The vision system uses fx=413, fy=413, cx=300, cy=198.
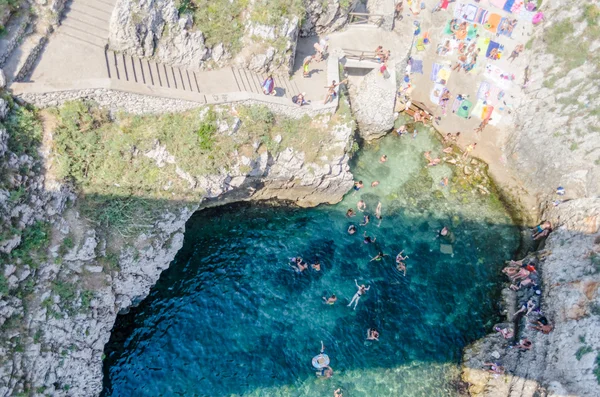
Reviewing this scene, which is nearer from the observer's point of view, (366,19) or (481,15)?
(366,19)

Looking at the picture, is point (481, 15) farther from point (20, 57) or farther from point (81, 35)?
point (20, 57)

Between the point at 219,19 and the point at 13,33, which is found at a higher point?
the point at 13,33

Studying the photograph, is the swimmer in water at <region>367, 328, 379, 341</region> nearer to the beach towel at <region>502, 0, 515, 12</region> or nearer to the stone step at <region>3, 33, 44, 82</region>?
the stone step at <region>3, 33, 44, 82</region>

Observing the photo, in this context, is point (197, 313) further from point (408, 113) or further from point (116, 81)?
point (408, 113)

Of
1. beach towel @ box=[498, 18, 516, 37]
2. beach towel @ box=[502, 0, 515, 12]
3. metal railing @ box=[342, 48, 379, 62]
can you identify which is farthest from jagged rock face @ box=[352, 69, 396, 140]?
beach towel @ box=[502, 0, 515, 12]

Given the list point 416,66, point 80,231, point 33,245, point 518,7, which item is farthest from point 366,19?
Answer: point 33,245

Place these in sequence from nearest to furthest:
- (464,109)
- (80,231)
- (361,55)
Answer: (80,231) → (361,55) → (464,109)
